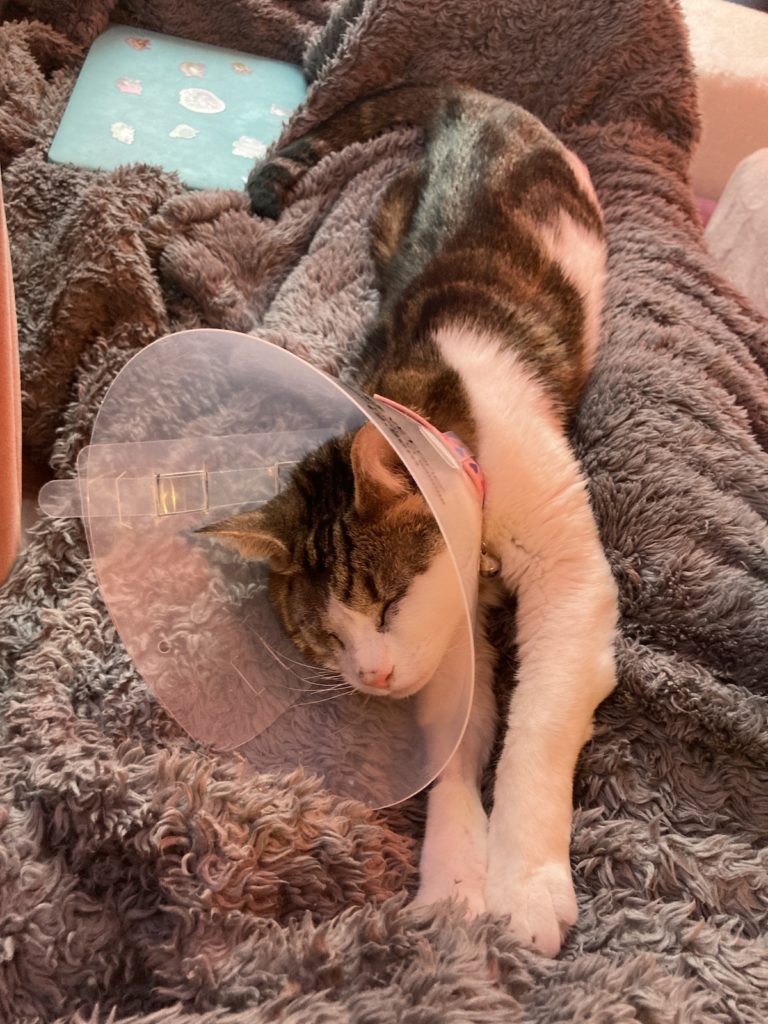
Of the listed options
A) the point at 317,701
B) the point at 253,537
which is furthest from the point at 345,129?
the point at 317,701

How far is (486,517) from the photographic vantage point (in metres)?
1.08

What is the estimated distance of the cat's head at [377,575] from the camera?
901 mm

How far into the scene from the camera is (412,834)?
931mm

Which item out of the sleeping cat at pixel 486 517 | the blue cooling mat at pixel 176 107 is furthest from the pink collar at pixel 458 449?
the blue cooling mat at pixel 176 107

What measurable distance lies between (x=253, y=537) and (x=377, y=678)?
210 mm

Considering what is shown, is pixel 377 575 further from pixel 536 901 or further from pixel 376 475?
pixel 536 901

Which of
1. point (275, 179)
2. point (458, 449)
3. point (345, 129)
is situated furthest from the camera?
point (345, 129)

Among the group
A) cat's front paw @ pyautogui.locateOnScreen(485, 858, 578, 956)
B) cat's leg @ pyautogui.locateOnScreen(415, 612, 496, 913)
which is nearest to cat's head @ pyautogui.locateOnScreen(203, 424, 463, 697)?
cat's leg @ pyautogui.locateOnScreen(415, 612, 496, 913)

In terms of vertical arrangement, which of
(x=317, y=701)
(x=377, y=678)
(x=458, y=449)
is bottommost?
(x=317, y=701)

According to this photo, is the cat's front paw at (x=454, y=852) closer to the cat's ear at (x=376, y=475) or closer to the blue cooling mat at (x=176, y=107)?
the cat's ear at (x=376, y=475)

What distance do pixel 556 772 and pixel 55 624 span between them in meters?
0.62

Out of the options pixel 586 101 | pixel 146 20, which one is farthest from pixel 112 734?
pixel 146 20

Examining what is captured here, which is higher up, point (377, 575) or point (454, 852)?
point (377, 575)

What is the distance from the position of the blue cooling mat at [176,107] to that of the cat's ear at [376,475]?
1035mm
